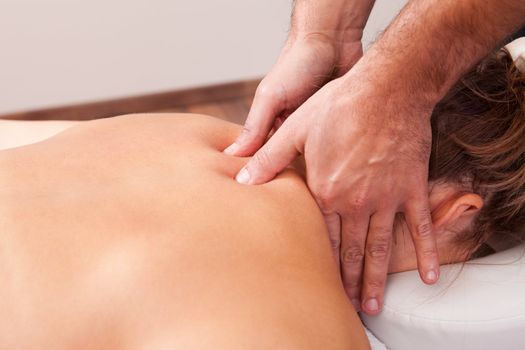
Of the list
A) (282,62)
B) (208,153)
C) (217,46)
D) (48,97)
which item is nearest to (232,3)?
(217,46)

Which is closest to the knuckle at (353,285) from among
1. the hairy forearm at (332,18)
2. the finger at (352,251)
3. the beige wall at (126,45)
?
the finger at (352,251)

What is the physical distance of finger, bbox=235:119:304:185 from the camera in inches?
46.5

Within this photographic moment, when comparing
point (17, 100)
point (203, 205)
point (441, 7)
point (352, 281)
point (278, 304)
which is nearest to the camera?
point (278, 304)

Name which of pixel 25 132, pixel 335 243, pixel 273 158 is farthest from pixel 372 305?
pixel 25 132

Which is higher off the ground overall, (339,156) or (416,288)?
(339,156)

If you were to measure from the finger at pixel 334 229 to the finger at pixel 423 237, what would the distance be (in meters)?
0.14

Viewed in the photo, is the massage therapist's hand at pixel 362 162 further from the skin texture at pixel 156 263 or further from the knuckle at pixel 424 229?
the skin texture at pixel 156 263

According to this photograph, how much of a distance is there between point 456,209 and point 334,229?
0.80 feet

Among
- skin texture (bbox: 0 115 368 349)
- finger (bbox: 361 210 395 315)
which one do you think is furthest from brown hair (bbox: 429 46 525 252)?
skin texture (bbox: 0 115 368 349)

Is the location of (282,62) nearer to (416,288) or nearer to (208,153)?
(208,153)

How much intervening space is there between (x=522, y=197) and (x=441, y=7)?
41cm

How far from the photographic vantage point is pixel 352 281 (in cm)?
131

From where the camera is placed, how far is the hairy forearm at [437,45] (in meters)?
1.11

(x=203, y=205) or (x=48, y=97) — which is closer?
(x=203, y=205)
